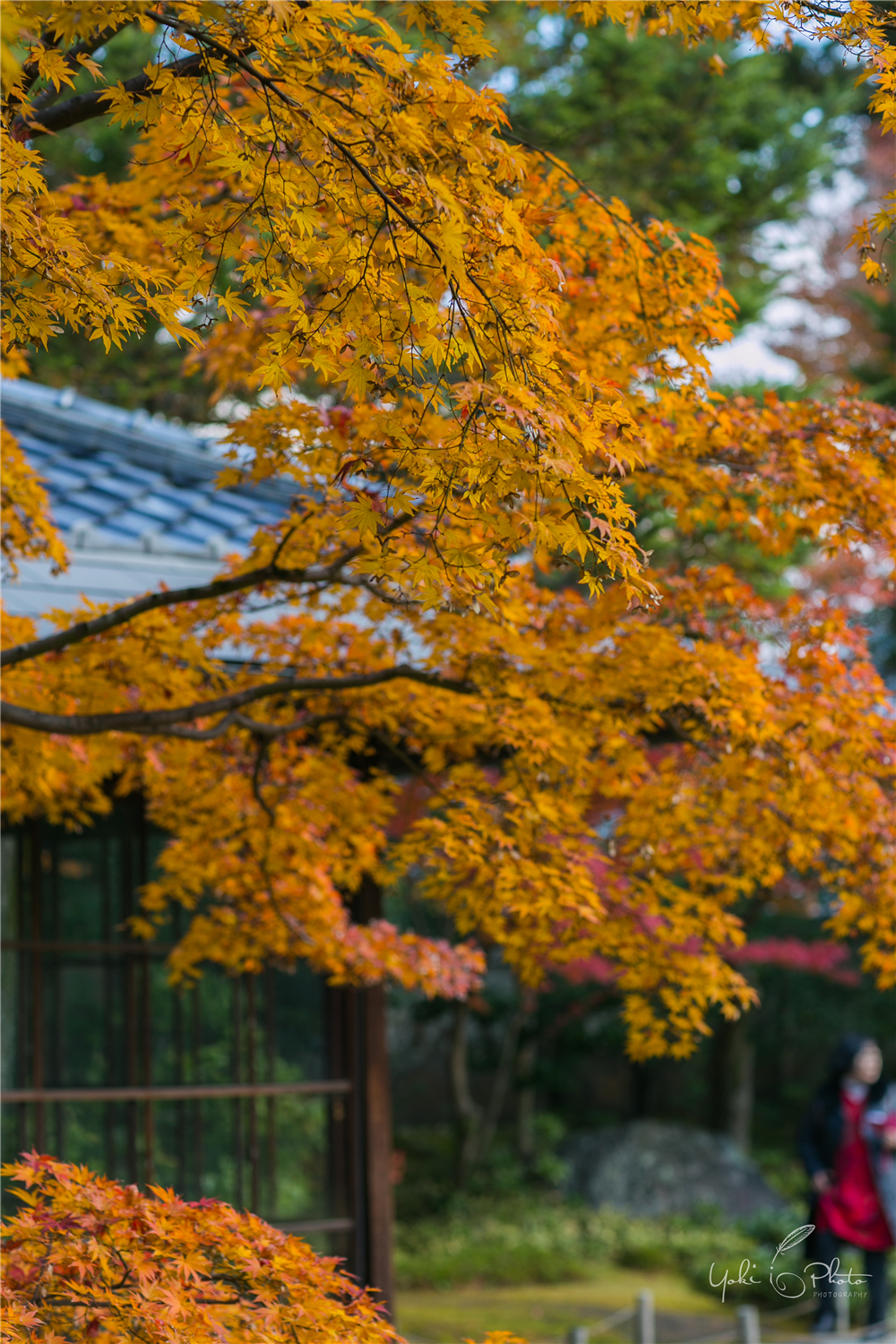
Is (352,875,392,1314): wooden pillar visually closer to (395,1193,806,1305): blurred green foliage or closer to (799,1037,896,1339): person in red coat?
(799,1037,896,1339): person in red coat

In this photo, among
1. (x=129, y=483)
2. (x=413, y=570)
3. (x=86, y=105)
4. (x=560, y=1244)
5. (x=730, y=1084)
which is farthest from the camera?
(x=730, y=1084)

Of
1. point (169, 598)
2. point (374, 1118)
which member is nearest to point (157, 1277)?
point (169, 598)

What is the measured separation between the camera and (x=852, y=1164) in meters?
7.19

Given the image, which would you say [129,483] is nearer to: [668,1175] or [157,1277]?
[157,1277]

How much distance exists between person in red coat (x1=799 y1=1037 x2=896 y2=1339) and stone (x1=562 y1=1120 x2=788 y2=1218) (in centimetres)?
316

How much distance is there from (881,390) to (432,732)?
9639mm

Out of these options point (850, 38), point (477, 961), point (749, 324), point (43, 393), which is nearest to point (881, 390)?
point (749, 324)

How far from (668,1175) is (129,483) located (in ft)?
25.1

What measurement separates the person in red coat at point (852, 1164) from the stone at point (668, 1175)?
10.4ft

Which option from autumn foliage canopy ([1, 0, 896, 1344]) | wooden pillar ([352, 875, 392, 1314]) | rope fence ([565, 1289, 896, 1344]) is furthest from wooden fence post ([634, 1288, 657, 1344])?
autumn foliage canopy ([1, 0, 896, 1344])

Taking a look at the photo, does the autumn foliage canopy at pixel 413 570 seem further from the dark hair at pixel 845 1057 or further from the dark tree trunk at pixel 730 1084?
the dark tree trunk at pixel 730 1084

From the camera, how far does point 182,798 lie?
4.12m

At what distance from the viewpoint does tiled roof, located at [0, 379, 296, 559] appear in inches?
207

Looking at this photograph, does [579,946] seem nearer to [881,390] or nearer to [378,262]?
[378,262]
